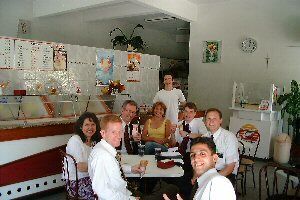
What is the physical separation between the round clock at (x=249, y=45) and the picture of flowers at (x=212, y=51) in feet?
2.08

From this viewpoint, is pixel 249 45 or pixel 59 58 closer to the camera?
pixel 59 58

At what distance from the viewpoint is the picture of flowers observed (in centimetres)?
783

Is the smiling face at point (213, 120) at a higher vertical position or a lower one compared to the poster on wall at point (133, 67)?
lower

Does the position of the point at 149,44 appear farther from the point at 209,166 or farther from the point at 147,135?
the point at 209,166

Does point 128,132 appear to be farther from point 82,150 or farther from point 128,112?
point 82,150

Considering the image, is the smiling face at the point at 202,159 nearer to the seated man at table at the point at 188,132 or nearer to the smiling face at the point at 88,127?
the smiling face at the point at 88,127

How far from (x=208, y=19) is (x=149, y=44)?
3136mm

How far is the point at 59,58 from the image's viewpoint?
5.86 metres

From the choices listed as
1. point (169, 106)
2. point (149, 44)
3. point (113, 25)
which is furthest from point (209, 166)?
point (149, 44)

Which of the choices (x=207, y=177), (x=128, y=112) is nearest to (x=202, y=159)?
(x=207, y=177)

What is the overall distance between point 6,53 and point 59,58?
100cm

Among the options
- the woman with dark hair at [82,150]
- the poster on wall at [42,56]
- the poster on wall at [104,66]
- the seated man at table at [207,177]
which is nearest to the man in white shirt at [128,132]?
the woman with dark hair at [82,150]

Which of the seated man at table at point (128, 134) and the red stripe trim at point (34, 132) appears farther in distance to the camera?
the seated man at table at point (128, 134)

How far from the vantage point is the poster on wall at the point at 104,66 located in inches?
260
